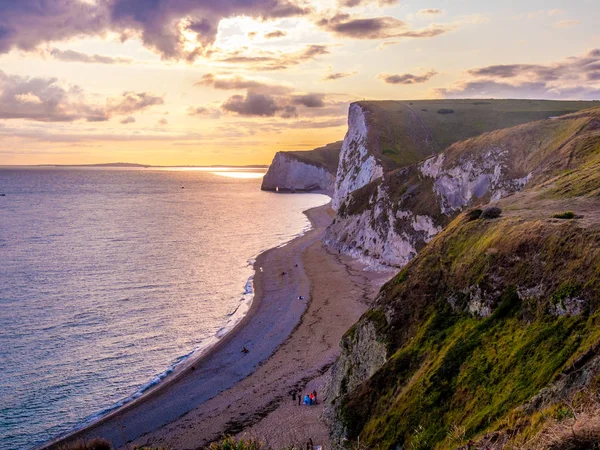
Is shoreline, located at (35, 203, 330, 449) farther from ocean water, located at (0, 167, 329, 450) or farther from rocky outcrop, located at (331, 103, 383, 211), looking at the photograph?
rocky outcrop, located at (331, 103, 383, 211)

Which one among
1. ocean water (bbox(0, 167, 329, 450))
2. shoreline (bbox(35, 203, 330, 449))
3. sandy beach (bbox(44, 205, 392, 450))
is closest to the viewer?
sandy beach (bbox(44, 205, 392, 450))

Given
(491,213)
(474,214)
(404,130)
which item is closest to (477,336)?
(491,213)

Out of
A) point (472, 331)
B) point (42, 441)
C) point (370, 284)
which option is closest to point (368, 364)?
point (472, 331)

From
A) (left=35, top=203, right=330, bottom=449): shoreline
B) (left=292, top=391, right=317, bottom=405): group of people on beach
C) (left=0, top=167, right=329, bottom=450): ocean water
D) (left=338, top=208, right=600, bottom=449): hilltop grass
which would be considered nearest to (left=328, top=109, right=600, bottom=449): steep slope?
(left=338, top=208, right=600, bottom=449): hilltop grass

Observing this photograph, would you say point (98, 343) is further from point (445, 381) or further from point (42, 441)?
point (445, 381)

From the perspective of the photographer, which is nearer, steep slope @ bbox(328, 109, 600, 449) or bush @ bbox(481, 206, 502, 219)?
steep slope @ bbox(328, 109, 600, 449)

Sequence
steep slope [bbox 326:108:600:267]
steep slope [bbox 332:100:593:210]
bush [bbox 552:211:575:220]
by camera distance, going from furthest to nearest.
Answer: steep slope [bbox 332:100:593:210] → steep slope [bbox 326:108:600:267] → bush [bbox 552:211:575:220]

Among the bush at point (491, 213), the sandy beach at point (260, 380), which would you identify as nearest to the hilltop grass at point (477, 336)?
the bush at point (491, 213)
